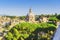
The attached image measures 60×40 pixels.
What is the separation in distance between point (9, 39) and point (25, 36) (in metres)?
1.33

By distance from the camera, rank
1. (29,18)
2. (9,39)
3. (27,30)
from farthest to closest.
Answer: (29,18) → (27,30) → (9,39)

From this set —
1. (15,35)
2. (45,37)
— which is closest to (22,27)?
(15,35)

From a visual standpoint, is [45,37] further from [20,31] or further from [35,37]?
[20,31]

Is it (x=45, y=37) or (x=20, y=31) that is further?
(x=20, y=31)

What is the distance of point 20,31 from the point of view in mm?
25969

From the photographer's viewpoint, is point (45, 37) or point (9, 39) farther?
point (9, 39)

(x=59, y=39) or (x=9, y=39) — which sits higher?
(x=59, y=39)

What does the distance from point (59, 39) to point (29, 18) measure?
147 ft

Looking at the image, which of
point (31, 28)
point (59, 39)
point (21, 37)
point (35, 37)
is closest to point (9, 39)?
point (21, 37)

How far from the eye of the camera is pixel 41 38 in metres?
17.5

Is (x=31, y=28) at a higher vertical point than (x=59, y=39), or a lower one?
lower

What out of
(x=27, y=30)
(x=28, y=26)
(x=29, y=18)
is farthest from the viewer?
(x=29, y=18)

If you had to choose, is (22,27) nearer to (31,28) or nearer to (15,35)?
(31,28)

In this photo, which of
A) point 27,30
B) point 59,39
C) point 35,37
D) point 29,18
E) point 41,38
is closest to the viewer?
point 59,39
